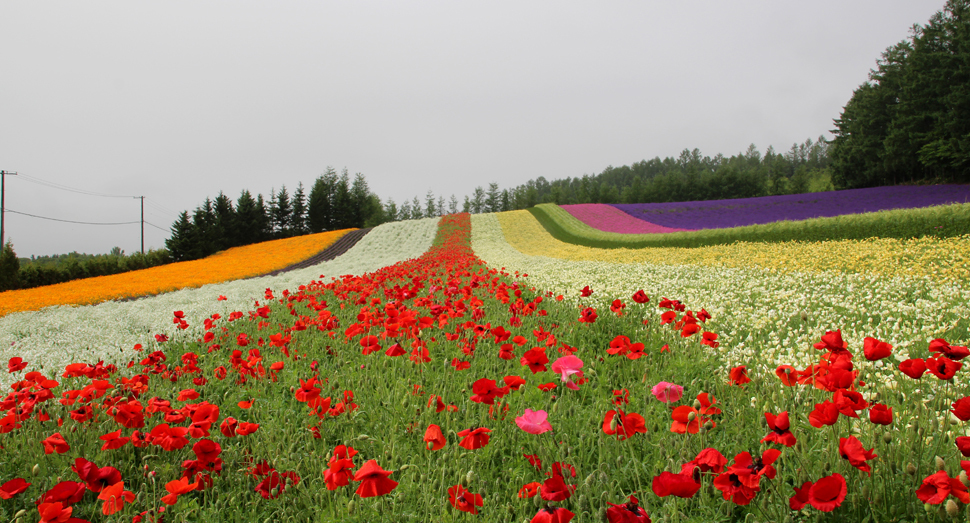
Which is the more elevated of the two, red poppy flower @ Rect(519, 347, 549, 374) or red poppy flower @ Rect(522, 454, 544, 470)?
red poppy flower @ Rect(519, 347, 549, 374)

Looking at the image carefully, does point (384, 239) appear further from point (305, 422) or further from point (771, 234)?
point (305, 422)

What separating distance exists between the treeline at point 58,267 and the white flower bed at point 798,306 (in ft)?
85.8

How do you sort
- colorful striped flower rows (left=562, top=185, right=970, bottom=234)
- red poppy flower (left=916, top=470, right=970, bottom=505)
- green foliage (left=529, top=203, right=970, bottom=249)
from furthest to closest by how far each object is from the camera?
colorful striped flower rows (left=562, top=185, right=970, bottom=234) < green foliage (left=529, top=203, right=970, bottom=249) < red poppy flower (left=916, top=470, right=970, bottom=505)

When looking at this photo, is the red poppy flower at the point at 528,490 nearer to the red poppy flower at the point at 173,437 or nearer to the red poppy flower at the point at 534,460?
the red poppy flower at the point at 534,460

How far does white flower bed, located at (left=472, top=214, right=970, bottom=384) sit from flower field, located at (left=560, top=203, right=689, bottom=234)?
77.5 ft

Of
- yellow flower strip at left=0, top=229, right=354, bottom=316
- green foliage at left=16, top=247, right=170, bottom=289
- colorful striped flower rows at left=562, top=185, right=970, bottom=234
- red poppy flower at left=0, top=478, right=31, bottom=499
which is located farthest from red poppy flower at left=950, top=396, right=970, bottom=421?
green foliage at left=16, top=247, right=170, bottom=289

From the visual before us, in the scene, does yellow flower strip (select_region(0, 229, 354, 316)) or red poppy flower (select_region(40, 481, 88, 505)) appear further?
yellow flower strip (select_region(0, 229, 354, 316))

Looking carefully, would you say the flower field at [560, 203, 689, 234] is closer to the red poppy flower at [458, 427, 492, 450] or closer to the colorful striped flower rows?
the colorful striped flower rows

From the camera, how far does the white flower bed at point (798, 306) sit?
3.98 metres

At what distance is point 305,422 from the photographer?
3.07 metres

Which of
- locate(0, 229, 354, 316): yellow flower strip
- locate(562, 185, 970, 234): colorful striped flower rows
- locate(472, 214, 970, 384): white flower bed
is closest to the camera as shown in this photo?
locate(472, 214, 970, 384): white flower bed

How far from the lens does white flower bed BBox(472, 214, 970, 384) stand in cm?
398

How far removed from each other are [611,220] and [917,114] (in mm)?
26668

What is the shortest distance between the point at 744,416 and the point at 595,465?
1220 millimetres
